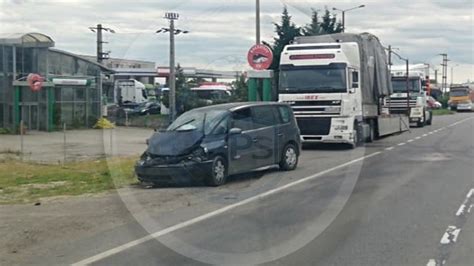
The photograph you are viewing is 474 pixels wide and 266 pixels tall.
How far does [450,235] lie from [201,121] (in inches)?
317

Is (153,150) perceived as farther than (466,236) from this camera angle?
Yes

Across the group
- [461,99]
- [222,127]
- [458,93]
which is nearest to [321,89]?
[222,127]

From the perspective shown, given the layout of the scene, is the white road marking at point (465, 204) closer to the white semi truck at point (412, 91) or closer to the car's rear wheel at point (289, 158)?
the car's rear wheel at point (289, 158)

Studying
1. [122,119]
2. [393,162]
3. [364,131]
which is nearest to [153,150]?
[393,162]

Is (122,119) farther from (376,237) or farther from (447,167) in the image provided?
(376,237)

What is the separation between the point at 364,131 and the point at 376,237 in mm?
18690

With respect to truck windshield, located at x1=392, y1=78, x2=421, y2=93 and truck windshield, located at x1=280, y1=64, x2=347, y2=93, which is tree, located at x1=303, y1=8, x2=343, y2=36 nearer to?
truck windshield, located at x1=392, y1=78, x2=421, y2=93

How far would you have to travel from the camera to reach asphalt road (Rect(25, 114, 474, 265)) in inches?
358

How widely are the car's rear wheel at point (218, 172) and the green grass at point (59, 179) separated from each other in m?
2.22

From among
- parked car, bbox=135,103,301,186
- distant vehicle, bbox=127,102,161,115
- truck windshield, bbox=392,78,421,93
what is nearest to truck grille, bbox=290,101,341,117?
parked car, bbox=135,103,301,186

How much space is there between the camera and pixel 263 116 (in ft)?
61.7

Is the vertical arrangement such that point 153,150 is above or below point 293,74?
below

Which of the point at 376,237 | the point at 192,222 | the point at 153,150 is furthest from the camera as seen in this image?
the point at 153,150

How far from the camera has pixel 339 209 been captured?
500 inches
